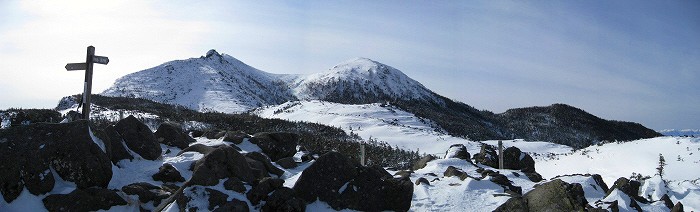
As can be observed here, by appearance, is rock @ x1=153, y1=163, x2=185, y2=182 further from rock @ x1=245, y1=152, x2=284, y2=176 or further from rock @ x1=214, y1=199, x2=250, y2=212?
rock @ x1=214, y1=199, x2=250, y2=212

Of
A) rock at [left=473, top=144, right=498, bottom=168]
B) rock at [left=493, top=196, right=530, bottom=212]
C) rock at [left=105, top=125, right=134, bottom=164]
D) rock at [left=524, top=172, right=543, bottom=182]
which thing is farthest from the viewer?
rock at [left=473, top=144, right=498, bottom=168]

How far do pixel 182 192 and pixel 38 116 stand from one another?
23.2 feet

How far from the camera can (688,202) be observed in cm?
2238

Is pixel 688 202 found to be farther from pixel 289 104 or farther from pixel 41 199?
pixel 289 104

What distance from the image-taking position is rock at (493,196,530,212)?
13.1 metres

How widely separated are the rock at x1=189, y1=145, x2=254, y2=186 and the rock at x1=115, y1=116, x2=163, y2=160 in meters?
3.26

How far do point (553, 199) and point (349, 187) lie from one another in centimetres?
577

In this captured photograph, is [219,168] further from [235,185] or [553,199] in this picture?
[553,199]

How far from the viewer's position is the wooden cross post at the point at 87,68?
15188 millimetres

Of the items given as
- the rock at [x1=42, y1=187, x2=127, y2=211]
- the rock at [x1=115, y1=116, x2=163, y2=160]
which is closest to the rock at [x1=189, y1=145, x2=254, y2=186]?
the rock at [x1=42, y1=187, x2=127, y2=211]

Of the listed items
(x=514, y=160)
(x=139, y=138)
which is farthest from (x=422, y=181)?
(x=514, y=160)

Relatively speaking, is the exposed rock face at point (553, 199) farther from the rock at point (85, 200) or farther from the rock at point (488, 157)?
the rock at point (488, 157)

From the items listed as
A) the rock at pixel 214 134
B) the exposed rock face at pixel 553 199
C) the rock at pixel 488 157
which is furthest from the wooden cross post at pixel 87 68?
the rock at pixel 488 157

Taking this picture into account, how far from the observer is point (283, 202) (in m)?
12.2
